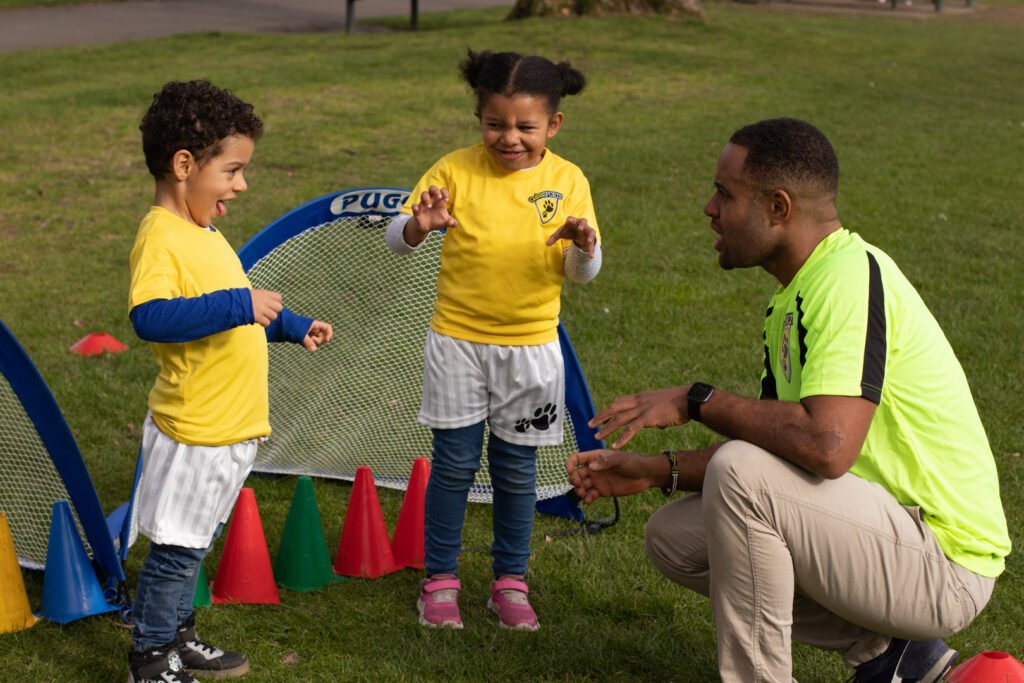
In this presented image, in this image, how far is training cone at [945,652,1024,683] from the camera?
11.0 ft

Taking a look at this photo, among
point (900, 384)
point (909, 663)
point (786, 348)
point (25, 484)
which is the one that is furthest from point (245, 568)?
point (900, 384)

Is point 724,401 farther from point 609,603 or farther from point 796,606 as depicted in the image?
point 609,603

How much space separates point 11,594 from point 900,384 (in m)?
2.69

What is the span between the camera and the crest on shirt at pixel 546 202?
3.81m

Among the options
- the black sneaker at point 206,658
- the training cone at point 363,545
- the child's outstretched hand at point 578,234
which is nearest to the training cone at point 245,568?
the training cone at point 363,545

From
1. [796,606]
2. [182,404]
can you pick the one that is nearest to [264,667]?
[182,404]

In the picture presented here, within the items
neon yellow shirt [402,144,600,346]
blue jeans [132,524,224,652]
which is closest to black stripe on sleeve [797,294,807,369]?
neon yellow shirt [402,144,600,346]

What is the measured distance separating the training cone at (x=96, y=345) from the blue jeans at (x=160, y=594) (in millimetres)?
3070

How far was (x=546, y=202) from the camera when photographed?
382 centimetres

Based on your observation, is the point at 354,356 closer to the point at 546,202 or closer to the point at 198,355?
the point at 546,202

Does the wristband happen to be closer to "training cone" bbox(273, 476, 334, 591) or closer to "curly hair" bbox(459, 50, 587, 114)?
"curly hair" bbox(459, 50, 587, 114)

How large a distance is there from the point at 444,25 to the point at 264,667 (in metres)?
17.4

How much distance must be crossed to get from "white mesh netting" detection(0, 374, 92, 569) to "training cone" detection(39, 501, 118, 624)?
8 cm

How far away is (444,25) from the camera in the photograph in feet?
65.7
